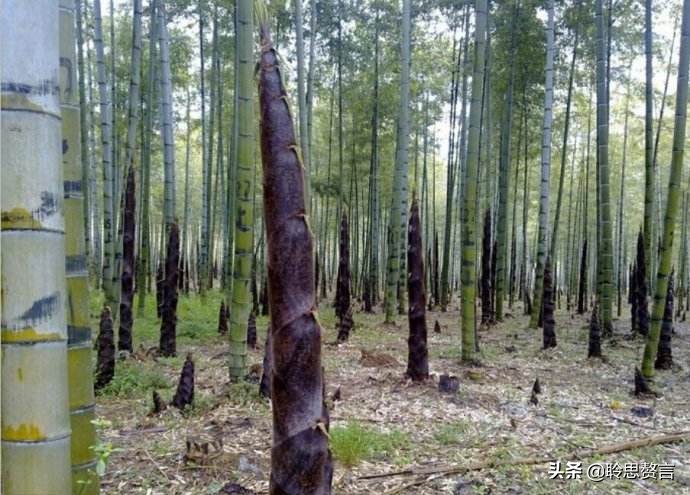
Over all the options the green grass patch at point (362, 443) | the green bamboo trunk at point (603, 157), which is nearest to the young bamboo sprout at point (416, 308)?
the green grass patch at point (362, 443)

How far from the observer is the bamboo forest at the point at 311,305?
931 mm

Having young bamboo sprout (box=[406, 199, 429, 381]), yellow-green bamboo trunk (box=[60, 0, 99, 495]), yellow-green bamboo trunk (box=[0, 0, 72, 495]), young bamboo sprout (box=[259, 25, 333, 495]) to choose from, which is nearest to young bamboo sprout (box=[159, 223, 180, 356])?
young bamboo sprout (box=[406, 199, 429, 381])

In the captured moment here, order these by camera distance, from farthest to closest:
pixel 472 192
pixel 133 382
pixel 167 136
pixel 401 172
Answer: pixel 401 172 → pixel 167 136 → pixel 472 192 → pixel 133 382

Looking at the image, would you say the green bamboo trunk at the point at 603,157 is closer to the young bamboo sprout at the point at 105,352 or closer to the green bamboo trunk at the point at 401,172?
the green bamboo trunk at the point at 401,172

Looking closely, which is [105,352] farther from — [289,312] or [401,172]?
[401,172]

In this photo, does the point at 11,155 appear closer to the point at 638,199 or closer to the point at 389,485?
the point at 389,485

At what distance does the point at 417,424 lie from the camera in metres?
3.55

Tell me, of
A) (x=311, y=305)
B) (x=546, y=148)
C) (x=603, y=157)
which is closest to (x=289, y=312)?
(x=311, y=305)

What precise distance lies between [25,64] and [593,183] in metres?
17.5

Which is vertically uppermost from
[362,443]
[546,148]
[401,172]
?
[546,148]

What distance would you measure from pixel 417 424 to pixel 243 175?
6.85ft

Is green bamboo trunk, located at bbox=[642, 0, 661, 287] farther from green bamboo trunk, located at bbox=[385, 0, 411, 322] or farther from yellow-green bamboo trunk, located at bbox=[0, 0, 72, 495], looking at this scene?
yellow-green bamboo trunk, located at bbox=[0, 0, 72, 495]

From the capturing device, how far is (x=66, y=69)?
3.96ft

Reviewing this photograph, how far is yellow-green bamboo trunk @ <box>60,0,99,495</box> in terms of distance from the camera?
1.23 metres
